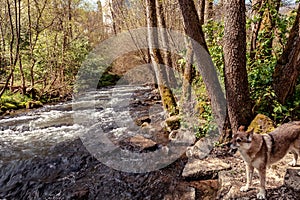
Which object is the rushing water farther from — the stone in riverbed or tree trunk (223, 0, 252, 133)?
Answer: tree trunk (223, 0, 252, 133)

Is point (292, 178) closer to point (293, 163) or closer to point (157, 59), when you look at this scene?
point (293, 163)

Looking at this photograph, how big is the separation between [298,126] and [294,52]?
1.76 m

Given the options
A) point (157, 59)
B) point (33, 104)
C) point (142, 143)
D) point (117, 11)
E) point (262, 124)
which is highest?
point (117, 11)

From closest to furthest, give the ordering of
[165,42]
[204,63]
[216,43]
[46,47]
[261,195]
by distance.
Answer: [261,195]
[204,63]
[216,43]
[165,42]
[46,47]

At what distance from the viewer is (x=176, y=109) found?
811cm

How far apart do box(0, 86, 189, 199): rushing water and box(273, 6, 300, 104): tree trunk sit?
8.77ft

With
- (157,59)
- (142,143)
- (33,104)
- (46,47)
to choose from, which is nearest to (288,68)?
(142,143)

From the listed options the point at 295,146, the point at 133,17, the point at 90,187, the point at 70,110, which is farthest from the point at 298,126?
the point at 133,17

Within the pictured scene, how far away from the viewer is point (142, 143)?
22.0 ft

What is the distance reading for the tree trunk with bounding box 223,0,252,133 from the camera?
4.38m

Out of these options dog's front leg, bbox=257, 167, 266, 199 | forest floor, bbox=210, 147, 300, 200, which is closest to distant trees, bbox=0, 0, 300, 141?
forest floor, bbox=210, 147, 300, 200

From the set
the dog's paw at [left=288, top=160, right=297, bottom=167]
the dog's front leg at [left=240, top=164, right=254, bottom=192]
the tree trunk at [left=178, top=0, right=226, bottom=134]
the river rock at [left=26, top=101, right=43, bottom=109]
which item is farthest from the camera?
the river rock at [left=26, top=101, right=43, bottom=109]

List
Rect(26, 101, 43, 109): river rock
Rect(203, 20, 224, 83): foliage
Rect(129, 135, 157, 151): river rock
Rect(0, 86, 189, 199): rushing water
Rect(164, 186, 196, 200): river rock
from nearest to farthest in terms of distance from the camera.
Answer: Rect(164, 186, 196, 200): river rock < Rect(0, 86, 189, 199): rushing water < Rect(203, 20, 224, 83): foliage < Rect(129, 135, 157, 151): river rock < Rect(26, 101, 43, 109): river rock

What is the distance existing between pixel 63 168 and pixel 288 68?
5.50 metres
